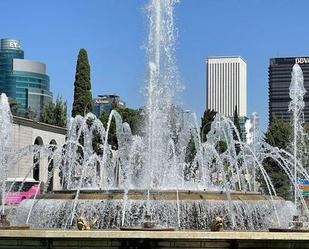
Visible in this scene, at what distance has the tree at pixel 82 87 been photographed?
60875 millimetres

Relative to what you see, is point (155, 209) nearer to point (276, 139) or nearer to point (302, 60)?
point (276, 139)

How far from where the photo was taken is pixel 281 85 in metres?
121

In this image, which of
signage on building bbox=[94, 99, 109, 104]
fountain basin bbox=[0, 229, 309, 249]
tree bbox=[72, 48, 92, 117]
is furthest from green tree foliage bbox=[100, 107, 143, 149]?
signage on building bbox=[94, 99, 109, 104]

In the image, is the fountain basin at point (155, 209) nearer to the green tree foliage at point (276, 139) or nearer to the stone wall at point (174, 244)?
the stone wall at point (174, 244)

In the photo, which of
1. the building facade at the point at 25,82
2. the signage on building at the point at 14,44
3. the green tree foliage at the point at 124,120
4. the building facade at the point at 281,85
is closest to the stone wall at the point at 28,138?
the green tree foliage at the point at 124,120

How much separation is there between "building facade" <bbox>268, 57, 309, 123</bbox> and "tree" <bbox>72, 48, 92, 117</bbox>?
4877 centimetres

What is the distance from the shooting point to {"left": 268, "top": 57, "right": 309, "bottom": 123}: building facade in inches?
4461

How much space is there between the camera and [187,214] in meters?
13.7

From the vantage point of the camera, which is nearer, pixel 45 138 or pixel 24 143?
pixel 24 143

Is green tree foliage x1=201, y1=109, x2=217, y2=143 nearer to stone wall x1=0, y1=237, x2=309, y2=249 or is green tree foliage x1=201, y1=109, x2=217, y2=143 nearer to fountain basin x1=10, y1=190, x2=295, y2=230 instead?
fountain basin x1=10, y1=190, x2=295, y2=230

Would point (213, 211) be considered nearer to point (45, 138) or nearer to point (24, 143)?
point (24, 143)

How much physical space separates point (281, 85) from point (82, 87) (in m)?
65.6

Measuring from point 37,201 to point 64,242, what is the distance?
20.2ft

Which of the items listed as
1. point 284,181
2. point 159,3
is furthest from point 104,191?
point 284,181
